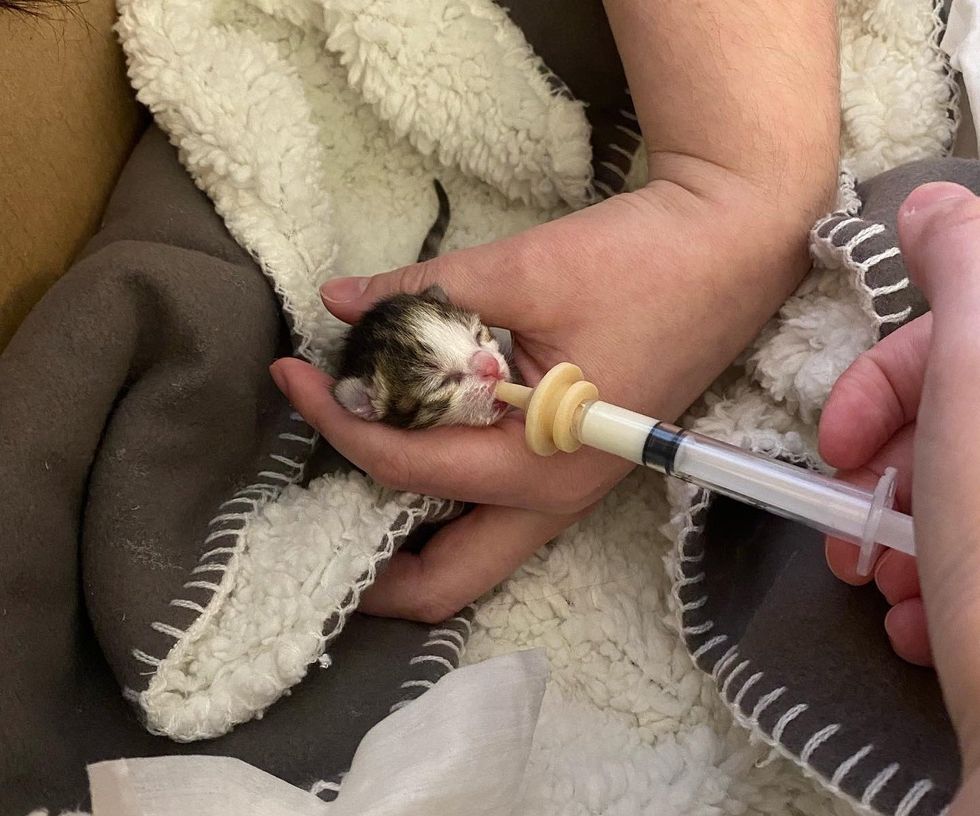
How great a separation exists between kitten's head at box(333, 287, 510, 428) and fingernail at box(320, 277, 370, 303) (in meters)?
0.07

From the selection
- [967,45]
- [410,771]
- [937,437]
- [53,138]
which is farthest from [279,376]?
[967,45]

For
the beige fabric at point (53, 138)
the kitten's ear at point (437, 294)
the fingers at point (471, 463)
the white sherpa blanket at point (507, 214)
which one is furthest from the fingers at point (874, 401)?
the beige fabric at point (53, 138)

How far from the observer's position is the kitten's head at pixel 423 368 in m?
0.87

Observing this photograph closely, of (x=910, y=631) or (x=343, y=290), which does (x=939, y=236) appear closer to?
(x=910, y=631)

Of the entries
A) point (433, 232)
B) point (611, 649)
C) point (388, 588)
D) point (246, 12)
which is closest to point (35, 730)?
point (388, 588)

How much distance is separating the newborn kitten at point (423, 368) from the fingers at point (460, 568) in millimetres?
114

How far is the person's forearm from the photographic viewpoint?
0.89 metres

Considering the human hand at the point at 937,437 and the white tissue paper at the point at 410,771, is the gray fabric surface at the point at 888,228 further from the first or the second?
the white tissue paper at the point at 410,771

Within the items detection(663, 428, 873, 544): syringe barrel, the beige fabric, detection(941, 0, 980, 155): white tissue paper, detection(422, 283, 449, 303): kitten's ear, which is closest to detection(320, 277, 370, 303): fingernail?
detection(422, 283, 449, 303): kitten's ear

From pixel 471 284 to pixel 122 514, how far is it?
1.28 feet

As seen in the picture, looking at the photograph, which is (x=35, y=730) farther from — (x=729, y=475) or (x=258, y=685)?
(x=729, y=475)

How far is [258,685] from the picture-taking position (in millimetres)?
767

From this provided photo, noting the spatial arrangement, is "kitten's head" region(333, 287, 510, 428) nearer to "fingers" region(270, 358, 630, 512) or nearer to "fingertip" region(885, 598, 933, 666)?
"fingers" region(270, 358, 630, 512)

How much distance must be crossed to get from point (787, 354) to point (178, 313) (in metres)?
0.60
